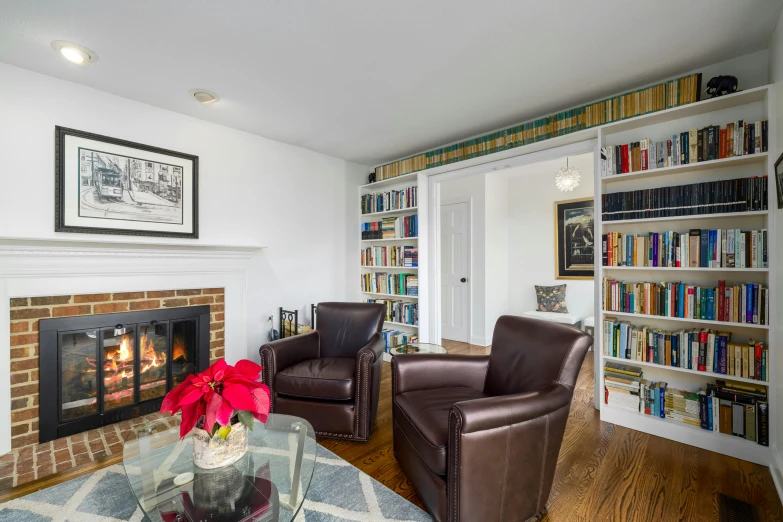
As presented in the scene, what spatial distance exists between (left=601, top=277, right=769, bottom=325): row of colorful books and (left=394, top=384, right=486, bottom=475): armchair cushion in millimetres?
1371

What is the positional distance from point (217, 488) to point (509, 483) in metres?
1.12

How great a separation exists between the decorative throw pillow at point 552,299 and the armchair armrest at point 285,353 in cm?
339

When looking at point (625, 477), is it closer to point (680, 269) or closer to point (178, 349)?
point (680, 269)

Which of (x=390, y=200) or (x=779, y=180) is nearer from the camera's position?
(x=779, y=180)

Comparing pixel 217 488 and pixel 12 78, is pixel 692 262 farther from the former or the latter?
pixel 12 78

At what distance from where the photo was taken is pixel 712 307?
7.25 feet

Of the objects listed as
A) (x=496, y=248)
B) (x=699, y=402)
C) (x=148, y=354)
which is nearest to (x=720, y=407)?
(x=699, y=402)

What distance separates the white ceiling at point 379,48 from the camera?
5.88 ft

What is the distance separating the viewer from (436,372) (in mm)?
2041

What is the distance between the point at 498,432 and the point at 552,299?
154 inches

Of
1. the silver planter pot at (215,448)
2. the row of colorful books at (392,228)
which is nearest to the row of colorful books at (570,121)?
the row of colorful books at (392,228)

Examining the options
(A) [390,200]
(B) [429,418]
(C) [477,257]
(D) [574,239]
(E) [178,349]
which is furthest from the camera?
(C) [477,257]

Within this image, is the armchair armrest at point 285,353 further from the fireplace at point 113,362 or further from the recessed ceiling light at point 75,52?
the recessed ceiling light at point 75,52

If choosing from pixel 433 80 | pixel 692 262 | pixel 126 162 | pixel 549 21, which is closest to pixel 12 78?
pixel 126 162
